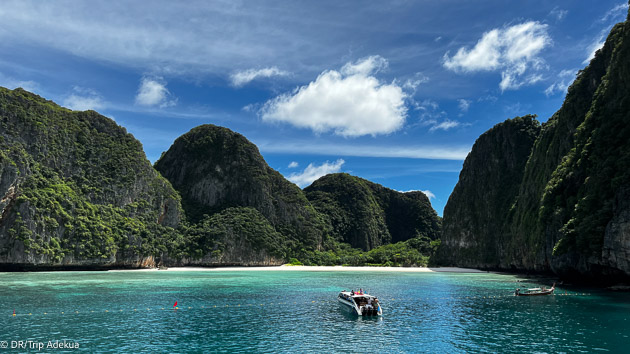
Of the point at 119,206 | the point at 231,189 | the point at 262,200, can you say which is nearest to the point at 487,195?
the point at 262,200

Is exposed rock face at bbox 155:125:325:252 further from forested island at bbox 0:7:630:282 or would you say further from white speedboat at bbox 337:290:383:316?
white speedboat at bbox 337:290:383:316

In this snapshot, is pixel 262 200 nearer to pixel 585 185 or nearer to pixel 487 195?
pixel 487 195

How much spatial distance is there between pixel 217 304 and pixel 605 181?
5429cm

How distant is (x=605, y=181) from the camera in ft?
181

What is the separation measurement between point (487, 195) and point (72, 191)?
459 ft

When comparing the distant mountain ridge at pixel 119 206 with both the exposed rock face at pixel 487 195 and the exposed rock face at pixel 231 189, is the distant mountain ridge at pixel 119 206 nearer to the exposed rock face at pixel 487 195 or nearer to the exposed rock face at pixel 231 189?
the exposed rock face at pixel 231 189

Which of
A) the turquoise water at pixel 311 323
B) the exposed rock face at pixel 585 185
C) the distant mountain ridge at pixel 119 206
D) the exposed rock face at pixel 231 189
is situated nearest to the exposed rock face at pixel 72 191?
the distant mountain ridge at pixel 119 206

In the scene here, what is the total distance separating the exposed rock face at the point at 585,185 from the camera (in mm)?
52500

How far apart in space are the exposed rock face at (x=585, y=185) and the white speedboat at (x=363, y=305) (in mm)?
33079

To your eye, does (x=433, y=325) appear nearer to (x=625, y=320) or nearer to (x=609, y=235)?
(x=625, y=320)

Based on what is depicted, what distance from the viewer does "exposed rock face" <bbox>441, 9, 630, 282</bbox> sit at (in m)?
52.5

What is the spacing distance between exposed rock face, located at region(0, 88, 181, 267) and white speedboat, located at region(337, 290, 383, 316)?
9175 cm

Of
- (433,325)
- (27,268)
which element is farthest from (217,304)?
(27,268)

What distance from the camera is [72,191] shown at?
122312 mm
